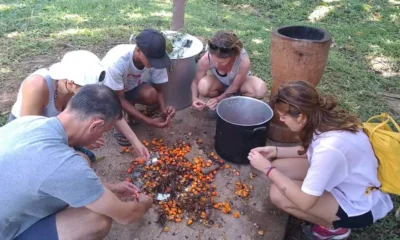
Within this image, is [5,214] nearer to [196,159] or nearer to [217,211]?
[217,211]

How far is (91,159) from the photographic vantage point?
9.91ft

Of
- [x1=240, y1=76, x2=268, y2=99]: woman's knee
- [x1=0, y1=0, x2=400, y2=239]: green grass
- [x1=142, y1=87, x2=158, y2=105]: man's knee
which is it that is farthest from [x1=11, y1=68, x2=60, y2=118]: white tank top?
[x1=0, y1=0, x2=400, y2=239]: green grass

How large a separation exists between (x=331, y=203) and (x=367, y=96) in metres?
2.56

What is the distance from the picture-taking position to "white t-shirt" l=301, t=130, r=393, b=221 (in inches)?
80.5

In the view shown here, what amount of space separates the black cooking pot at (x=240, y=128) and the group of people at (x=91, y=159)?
0.71 feet

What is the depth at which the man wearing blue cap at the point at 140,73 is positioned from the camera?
289cm

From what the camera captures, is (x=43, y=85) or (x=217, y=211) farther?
(x=217, y=211)

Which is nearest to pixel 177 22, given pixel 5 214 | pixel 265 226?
pixel 265 226

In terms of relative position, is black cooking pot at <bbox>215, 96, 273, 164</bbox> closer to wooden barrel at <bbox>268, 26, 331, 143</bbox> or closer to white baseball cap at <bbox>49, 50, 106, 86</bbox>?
wooden barrel at <bbox>268, 26, 331, 143</bbox>

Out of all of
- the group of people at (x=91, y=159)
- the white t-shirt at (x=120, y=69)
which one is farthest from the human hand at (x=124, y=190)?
the white t-shirt at (x=120, y=69)

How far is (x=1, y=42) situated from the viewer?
4.98 metres

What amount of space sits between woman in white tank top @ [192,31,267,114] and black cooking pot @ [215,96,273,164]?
230 mm

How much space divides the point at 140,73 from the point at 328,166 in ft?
6.27

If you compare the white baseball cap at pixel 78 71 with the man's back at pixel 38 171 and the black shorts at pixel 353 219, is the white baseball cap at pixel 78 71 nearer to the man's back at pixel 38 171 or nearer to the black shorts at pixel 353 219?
the man's back at pixel 38 171
